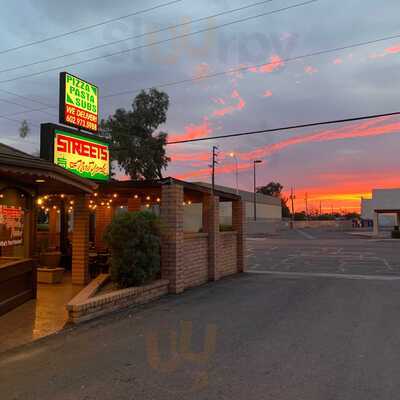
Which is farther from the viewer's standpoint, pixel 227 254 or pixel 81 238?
pixel 227 254

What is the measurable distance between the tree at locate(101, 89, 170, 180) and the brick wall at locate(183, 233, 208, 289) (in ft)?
97.0

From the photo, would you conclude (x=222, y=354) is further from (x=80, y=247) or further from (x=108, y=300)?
(x=80, y=247)

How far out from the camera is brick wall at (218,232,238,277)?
48.1ft

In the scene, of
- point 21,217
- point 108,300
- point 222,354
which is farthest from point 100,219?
point 222,354

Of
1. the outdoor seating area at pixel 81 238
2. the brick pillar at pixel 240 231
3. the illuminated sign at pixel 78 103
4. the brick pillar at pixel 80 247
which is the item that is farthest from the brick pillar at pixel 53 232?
the brick pillar at pixel 240 231

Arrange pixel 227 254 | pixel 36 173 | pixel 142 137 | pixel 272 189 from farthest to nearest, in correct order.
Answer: pixel 272 189 < pixel 142 137 < pixel 227 254 < pixel 36 173

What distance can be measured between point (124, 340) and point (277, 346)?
238cm

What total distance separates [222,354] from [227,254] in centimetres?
938

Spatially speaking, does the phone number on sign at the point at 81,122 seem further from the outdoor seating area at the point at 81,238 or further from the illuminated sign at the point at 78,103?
the outdoor seating area at the point at 81,238

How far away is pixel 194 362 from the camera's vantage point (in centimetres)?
558

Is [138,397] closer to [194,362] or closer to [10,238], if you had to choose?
[194,362]

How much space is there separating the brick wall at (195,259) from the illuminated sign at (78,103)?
5370 mm

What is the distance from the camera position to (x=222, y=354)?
5945mm

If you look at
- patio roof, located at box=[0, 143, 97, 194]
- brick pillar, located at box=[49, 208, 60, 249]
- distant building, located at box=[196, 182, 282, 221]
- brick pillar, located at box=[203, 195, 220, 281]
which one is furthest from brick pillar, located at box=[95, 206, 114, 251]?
distant building, located at box=[196, 182, 282, 221]
